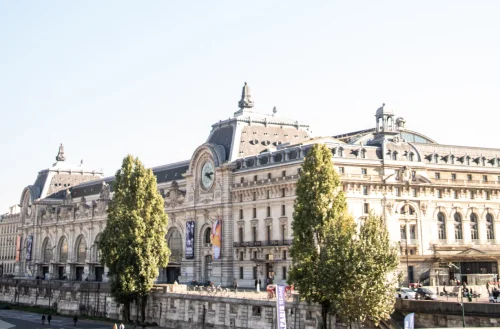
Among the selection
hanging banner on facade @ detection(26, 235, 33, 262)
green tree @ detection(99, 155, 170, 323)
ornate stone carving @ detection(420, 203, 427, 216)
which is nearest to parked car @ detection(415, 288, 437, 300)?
ornate stone carving @ detection(420, 203, 427, 216)

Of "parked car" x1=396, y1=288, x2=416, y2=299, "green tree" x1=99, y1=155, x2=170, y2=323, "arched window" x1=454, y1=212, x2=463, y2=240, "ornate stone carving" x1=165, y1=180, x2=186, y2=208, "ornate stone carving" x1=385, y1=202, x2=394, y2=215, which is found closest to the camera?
"parked car" x1=396, y1=288, x2=416, y2=299

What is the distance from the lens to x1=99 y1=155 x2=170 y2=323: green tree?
82875 mm

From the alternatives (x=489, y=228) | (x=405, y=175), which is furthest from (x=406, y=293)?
(x=489, y=228)

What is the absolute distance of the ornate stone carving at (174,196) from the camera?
122756mm

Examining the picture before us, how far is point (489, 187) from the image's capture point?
105500mm

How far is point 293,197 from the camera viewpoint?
97.0 m

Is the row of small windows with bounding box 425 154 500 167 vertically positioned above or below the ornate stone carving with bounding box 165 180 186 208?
above

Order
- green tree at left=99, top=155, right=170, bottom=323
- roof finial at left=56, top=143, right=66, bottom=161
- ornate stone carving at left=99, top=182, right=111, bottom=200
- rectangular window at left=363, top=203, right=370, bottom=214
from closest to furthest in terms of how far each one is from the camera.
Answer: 1. green tree at left=99, top=155, right=170, bottom=323
2. rectangular window at left=363, top=203, right=370, bottom=214
3. ornate stone carving at left=99, top=182, right=111, bottom=200
4. roof finial at left=56, top=143, right=66, bottom=161

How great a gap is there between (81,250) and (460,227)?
89303 mm

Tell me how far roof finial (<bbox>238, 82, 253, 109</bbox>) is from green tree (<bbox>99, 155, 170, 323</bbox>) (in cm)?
3708

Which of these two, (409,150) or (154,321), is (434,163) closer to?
(409,150)

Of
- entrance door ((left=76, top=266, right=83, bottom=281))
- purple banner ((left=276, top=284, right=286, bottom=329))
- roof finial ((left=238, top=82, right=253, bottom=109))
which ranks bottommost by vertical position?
purple banner ((left=276, top=284, right=286, bottom=329))

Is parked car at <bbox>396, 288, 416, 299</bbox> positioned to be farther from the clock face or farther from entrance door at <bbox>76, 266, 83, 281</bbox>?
entrance door at <bbox>76, 266, 83, 281</bbox>

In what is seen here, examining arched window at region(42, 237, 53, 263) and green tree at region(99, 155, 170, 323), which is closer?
green tree at region(99, 155, 170, 323)
